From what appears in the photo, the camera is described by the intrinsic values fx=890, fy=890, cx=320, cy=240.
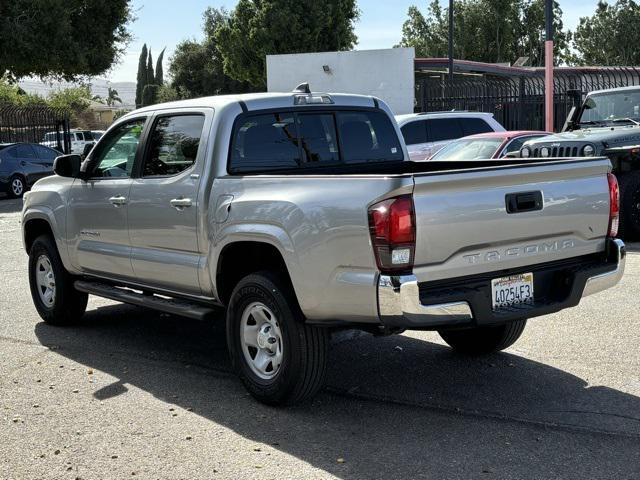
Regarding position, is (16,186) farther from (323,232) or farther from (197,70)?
(197,70)

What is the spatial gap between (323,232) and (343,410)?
122 cm

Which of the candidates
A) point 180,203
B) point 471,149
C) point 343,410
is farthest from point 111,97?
point 343,410

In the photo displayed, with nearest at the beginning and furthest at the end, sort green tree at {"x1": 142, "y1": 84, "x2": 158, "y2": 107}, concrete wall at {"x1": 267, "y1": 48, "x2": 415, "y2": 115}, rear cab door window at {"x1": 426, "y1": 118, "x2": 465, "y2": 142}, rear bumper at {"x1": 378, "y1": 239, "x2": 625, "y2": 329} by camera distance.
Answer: rear bumper at {"x1": 378, "y1": 239, "x2": 625, "y2": 329} → rear cab door window at {"x1": 426, "y1": 118, "x2": 465, "y2": 142} → concrete wall at {"x1": 267, "y1": 48, "x2": 415, "y2": 115} → green tree at {"x1": 142, "y1": 84, "x2": 158, "y2": 107}

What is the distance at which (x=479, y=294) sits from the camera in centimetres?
504

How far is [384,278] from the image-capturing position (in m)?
4.79

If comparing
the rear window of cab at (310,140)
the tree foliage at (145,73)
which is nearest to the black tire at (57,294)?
the rear window of cab at (310,140)

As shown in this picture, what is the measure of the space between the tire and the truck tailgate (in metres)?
21.0

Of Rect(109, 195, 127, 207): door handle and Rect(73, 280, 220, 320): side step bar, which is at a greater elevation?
Rect(109, 195, 127, 207): door handle

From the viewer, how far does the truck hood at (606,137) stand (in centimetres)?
1227

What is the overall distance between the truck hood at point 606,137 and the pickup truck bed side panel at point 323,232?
7.83 m

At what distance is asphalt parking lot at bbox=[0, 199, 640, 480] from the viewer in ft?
15.3

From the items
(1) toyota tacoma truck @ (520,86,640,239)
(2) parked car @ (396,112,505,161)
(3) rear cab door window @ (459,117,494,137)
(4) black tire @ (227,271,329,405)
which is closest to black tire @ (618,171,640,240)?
(1) toyota tacoma truck @ (520,86,640,239)

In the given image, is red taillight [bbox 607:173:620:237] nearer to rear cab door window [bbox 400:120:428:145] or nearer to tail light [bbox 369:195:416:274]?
tail light [bbox 369:195:416:274]

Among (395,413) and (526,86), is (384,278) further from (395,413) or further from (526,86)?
(526,86)
